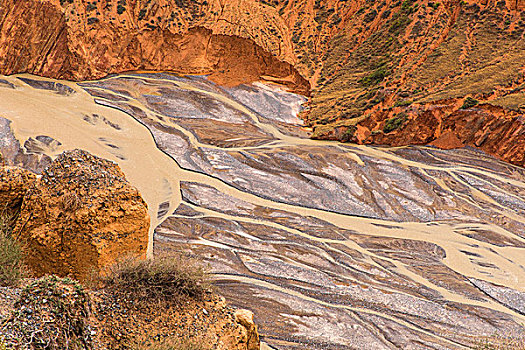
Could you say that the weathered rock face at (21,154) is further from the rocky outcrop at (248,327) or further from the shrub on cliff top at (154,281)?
the rocky outcrop at (248,327)

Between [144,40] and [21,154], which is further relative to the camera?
[144,40]

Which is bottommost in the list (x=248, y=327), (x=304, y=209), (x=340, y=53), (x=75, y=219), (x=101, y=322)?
(x=304, y=209)

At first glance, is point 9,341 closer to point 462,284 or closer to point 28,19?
point 462,284

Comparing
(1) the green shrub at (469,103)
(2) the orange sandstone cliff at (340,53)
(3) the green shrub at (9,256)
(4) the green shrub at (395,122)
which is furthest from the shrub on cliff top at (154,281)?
(1) the green shrub at (469,103)

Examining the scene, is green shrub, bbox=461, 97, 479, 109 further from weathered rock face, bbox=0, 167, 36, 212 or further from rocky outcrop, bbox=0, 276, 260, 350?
weathered rock face, bbox=0, 167, 36, 212

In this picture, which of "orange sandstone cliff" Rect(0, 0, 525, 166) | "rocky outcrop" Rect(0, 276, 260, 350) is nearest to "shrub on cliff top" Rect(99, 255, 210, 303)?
"rocky outcrop" Rect(0, 276, 260, 350)

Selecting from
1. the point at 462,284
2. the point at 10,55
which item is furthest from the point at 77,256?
the point at 10,55

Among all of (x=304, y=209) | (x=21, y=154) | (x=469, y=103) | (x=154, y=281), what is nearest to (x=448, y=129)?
(x=469, y=103)

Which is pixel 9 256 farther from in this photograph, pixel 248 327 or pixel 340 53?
pixel 340 53
